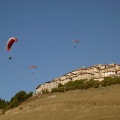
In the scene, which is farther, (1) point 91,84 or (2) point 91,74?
(2) point 91,74

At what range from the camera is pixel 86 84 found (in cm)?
10944

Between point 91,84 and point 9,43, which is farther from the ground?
point 9,43

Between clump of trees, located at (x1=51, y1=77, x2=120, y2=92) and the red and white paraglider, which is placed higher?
the red and white paraglider

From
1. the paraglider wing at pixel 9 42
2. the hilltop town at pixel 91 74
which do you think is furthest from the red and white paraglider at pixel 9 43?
the hilltop town at pixel 91 74

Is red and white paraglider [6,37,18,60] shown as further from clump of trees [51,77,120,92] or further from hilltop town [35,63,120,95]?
hilltop town [35,63,120,95]

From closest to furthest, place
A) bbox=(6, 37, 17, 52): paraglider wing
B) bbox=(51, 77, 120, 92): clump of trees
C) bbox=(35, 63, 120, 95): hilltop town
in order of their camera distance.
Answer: bbox=(6, 37, 17, 52): paraglider wing, bbox=(51, 77, 120, 92): clump of trees, bbox=(35, 63, 120, 95): hilltop town

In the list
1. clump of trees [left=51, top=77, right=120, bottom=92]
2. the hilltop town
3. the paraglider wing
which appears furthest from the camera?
the hilltop town

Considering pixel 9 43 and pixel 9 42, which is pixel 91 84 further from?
pixel 9 42

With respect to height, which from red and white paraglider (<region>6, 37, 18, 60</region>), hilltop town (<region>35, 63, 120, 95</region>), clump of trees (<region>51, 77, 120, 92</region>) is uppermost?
hilltop town (<region>35, 63, 120, 95</region>)

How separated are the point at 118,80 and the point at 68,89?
694 inches

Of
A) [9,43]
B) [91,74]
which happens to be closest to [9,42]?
[9,43]

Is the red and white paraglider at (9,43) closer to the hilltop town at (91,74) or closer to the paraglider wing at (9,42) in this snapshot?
the paraglider wing at (9,42)

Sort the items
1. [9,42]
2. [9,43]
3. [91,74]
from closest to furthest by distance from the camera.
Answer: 1. [9,42]
2. [9,43]
3. [91,74]

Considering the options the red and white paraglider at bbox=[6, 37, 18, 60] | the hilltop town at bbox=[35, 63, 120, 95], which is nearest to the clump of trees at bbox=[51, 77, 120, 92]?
the hilltop town at bbox=[35, 63, 120, 95]
